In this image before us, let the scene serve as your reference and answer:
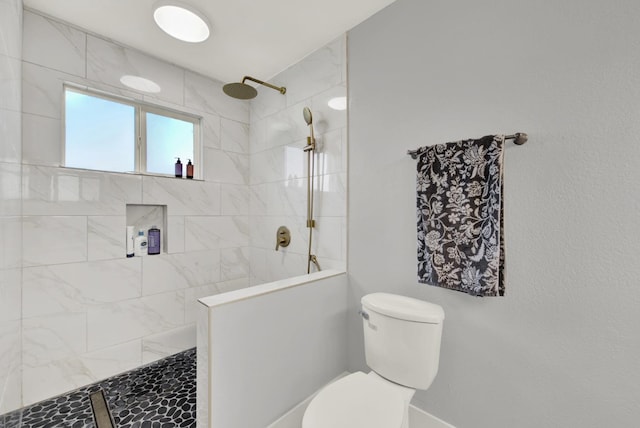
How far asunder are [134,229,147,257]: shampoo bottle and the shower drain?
0.91m

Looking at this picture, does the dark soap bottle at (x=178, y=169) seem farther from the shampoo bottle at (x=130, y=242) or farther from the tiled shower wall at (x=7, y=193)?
the tiled shower wall at (x=7, y=193)

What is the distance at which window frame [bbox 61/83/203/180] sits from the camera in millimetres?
1743

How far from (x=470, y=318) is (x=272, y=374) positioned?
1067 mm

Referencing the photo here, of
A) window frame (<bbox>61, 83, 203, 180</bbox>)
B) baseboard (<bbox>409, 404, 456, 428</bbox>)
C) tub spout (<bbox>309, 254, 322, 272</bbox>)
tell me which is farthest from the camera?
tub spout (<bbox>309, 254, 322, 272</bbox>)

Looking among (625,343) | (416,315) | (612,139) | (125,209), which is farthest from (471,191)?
(125,209)

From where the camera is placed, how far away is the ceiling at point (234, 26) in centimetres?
155

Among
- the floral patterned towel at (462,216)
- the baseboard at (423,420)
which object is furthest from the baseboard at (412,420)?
the floral patterned towel at (462,216)

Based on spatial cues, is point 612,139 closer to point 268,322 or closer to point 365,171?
point 365,171

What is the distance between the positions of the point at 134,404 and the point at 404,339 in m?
1.68

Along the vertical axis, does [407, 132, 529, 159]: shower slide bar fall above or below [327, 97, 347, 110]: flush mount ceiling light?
below

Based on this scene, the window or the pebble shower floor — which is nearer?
the pebble shower floor

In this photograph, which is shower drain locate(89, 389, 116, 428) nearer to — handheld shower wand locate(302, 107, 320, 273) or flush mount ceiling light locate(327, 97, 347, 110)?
handheld shower wand locate(302, 107, 320, 273)

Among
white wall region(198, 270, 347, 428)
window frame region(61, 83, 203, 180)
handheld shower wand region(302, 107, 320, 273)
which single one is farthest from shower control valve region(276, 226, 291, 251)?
window frame region(61, 83, 203, 180)

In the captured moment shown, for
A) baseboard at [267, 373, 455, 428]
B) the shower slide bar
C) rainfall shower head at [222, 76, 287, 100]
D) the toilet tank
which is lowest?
baseboard at [267, 373, 455, 428]
